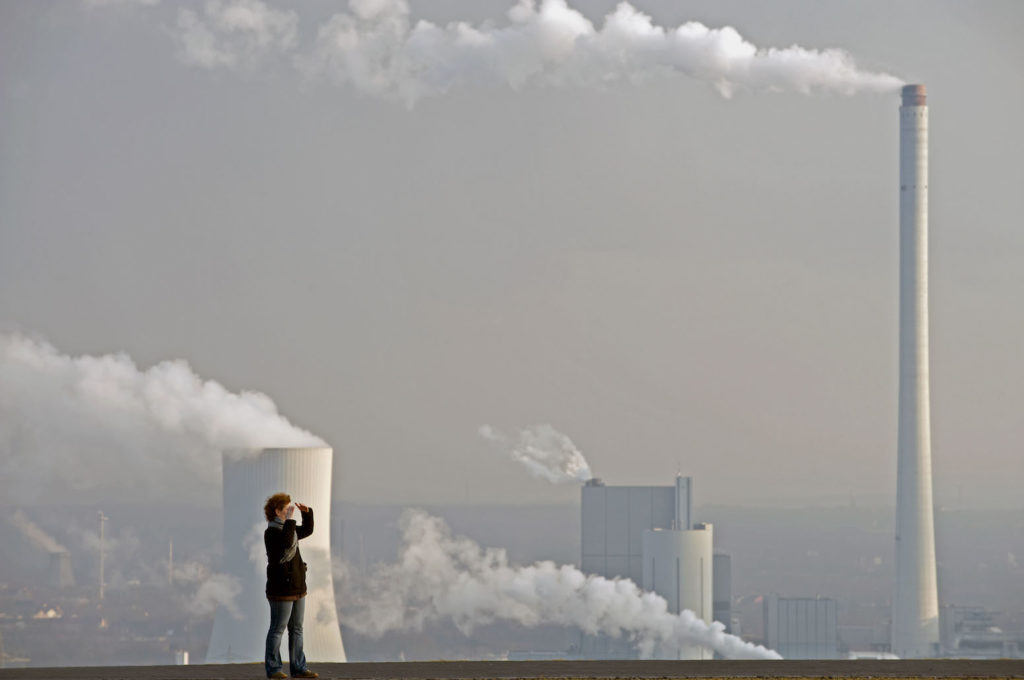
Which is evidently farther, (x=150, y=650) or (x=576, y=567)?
(x=576, y=567)

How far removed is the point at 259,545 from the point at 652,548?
5775cm

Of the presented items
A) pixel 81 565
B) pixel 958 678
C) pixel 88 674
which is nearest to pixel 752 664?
pixel 958 678

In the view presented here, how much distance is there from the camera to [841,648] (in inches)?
3713

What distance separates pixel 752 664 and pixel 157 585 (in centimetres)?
8440

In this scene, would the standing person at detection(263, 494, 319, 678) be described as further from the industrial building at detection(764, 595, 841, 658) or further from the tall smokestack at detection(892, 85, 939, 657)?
the industrial building at detection(764, 595, 841, 658)

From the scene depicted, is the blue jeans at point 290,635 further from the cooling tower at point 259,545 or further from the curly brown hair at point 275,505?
the cooling tower at point 259,545

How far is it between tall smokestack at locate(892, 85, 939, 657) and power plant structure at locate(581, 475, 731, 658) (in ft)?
40.2

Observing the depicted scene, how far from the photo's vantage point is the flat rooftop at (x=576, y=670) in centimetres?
730

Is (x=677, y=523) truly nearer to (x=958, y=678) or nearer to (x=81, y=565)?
(x=81, y=565)

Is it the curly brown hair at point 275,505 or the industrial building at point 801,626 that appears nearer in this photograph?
the curly brown hair at point 275,505

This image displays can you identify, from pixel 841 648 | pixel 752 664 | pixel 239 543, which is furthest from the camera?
pixel 841 648

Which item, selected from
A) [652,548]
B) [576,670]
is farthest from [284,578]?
[652,548]

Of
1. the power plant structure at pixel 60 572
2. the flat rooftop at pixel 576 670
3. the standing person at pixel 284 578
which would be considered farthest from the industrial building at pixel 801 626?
the standing person at pixel 284 578

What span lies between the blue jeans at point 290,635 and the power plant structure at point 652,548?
8680 centimetres
